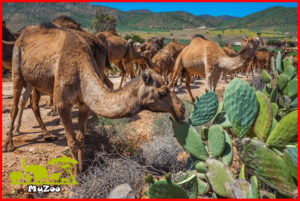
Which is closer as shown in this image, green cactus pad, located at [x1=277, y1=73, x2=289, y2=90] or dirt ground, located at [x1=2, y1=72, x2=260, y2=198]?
dirt ground, located at [x1=2, y1=72, x2=260, y2=198]

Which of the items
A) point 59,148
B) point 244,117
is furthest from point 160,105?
point 59,148

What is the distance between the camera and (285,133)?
2242 mm

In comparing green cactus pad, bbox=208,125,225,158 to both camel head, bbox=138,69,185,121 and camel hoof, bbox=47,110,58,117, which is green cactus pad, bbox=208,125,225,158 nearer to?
camel head, bbox=138,69,185,121

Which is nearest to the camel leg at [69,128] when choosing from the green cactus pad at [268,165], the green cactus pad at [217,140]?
the green cactus pad at [217,140]

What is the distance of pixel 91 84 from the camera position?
11.6 feet

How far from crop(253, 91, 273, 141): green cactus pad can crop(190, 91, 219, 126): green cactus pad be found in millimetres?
563

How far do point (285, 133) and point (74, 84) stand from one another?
2.76 m

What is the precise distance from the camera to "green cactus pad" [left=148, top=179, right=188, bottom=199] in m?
2.30

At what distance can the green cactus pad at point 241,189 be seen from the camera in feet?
7.25

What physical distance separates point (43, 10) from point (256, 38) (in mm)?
91221

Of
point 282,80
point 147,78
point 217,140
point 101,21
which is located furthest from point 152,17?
point 217,140

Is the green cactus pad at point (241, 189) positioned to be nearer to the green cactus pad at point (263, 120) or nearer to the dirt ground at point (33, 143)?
the green cactus pad at point (263, 120)

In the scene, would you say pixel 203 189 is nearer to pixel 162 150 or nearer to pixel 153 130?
pixel 162 150

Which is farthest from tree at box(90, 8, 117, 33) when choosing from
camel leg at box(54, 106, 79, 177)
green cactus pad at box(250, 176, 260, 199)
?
green cactus pad at box(250, 176, 260, 199)
